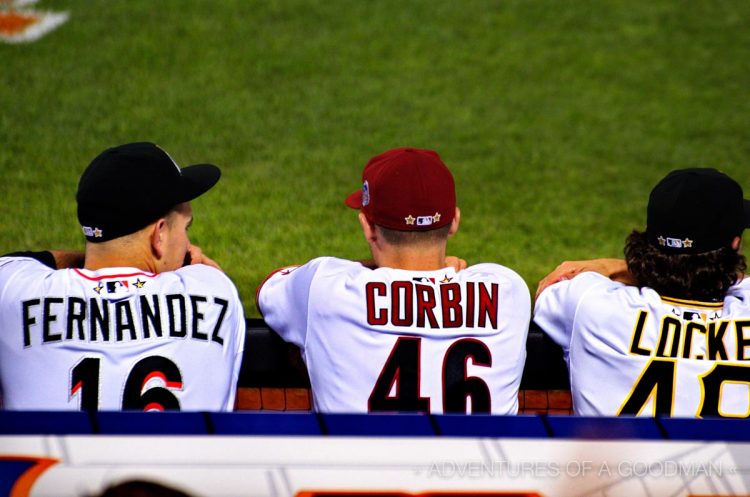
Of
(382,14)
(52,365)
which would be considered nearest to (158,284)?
(52,365)

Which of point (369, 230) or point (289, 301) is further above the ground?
point (369, 230)

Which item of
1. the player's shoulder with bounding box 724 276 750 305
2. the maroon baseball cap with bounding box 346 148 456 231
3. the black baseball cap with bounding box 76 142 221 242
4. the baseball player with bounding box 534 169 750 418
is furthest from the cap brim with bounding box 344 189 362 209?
the player's shoulder with bounding box 724 276 750 305

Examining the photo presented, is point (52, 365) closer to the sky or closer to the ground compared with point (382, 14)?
closer to the ground

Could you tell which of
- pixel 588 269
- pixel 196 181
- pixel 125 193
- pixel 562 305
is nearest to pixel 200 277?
pixel 125 193

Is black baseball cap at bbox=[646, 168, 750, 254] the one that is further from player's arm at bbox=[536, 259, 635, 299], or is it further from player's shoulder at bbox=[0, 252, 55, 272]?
player's shoulder at bbox=[0, 252, 55, 272]

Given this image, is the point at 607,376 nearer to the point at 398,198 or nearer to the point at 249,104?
the point at 398,198

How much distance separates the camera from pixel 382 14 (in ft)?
33.6

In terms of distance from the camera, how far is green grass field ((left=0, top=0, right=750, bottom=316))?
22.1 feet

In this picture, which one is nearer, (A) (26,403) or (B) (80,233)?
(A) (26,403)

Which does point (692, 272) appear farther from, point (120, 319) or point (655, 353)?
point (120, 319)

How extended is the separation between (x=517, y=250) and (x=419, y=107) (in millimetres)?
2545

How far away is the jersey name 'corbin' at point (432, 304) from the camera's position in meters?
3.01

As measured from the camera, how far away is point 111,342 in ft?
9.61

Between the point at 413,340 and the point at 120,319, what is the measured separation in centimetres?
86
